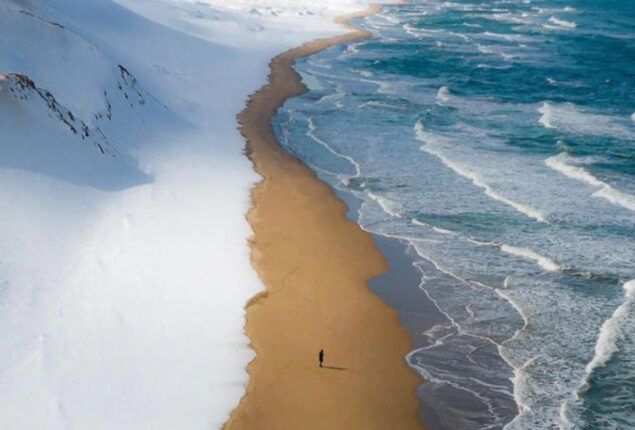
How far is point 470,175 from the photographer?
22.6 m

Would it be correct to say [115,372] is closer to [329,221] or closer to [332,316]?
[332,316]

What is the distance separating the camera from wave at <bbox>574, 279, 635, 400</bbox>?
498 inches

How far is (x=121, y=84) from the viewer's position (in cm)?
2398

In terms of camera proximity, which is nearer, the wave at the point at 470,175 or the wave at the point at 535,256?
the wave at the point at 535,256

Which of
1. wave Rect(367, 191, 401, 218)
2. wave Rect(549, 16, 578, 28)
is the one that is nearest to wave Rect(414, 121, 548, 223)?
wave Rect(367, 191, 401, 218)

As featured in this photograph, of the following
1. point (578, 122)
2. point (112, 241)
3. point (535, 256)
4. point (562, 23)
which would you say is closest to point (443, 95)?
Result: point (578, 122)

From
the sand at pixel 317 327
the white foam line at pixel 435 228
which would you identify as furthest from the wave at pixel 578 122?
the sand at pixel 317 327

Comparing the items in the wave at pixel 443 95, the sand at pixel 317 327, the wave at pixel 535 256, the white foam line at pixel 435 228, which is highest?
the wave at pixel 535 256

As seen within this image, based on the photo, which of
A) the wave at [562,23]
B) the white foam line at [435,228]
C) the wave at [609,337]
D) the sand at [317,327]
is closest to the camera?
the sand at [317,327]

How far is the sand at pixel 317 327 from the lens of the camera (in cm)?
1142

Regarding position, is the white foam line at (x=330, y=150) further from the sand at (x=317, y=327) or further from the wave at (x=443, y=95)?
the wave at (x=443, y=95)

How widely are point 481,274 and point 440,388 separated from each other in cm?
466

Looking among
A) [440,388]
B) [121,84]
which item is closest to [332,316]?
[440,388]

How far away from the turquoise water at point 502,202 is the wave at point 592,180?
0.08m
